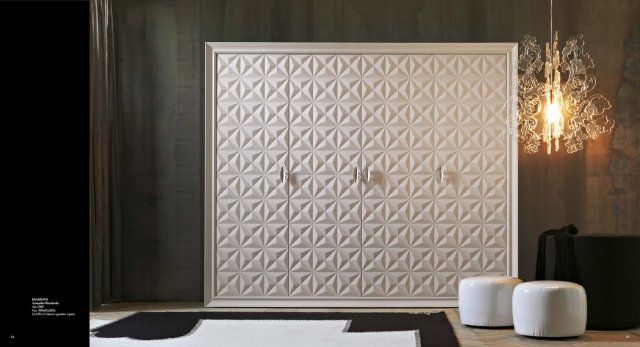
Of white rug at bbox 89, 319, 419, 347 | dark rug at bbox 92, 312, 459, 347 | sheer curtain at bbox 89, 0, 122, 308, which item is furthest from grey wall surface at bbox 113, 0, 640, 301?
white rug at bbox 89, 319, 419, 347

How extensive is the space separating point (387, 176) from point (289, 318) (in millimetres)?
1496

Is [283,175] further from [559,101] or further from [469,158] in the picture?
[559,101]

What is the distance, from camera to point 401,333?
4.27 metres

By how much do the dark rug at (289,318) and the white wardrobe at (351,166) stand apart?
24.5 inches

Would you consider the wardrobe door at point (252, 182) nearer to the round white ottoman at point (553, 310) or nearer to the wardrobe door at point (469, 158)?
the wardrobe door at point (469, 158)

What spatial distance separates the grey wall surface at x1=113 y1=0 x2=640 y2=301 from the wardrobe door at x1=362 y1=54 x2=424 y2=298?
0.36m

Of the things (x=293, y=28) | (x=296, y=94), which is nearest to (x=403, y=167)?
(x=296, y=94)

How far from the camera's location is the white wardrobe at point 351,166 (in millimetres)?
5898

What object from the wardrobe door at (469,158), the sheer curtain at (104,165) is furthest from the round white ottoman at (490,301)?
the sheer curtain at (104,165)

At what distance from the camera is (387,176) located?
591 centimetres

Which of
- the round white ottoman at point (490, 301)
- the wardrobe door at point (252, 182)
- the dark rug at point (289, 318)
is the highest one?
the wardrobe door at point (252, 182)

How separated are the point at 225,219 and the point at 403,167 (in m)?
1.44

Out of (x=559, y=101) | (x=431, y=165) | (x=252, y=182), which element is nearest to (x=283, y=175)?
(x=252, y=182)
